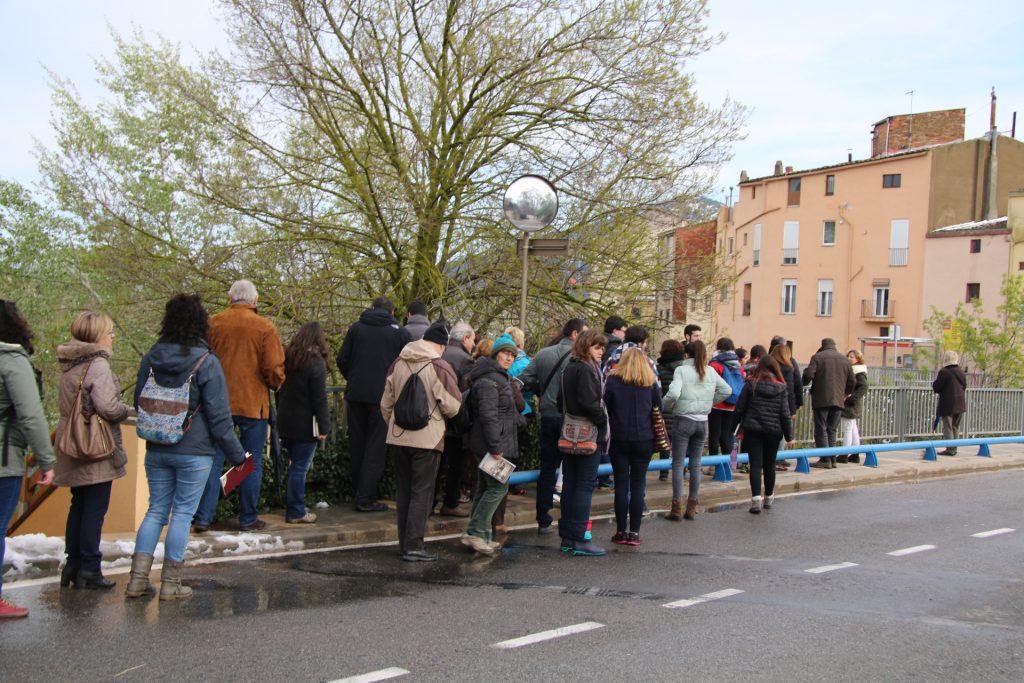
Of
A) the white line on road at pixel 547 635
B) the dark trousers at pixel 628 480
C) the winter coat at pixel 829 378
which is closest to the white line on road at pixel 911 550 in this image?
the dark trousers at pixel 628 480

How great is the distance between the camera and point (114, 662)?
5086 mm

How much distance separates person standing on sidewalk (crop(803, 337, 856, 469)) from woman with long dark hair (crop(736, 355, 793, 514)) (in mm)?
4421

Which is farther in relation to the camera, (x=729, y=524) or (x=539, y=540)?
(x=729, y=524)

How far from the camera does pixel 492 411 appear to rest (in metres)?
8.14

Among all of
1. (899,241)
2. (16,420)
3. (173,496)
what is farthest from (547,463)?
(899,241)

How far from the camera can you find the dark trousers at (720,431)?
13.0 m

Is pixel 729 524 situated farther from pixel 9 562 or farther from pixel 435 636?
pixel 9 562

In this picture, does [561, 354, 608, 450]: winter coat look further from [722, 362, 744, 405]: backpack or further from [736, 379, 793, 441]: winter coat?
[722, 362, 744, 405]: backpack

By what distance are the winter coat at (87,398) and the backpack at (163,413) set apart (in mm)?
151

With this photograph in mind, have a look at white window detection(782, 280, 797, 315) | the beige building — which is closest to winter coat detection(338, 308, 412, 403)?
the beige building

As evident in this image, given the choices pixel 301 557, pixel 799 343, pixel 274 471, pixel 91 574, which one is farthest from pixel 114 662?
pixel 799 343

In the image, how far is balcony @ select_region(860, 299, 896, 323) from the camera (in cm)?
5812

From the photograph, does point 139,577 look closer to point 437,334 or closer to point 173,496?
point 173,496

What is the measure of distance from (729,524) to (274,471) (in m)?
4.49
